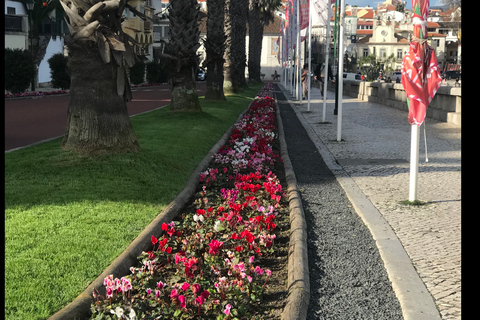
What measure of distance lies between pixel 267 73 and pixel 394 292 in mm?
111364

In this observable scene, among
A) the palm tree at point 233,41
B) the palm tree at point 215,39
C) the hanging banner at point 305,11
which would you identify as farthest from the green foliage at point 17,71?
the hanging banner at point 305,11

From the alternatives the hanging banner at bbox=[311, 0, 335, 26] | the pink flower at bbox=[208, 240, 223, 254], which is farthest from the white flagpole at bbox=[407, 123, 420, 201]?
the hanging banner at bbox=[311, 0, 335, 26]

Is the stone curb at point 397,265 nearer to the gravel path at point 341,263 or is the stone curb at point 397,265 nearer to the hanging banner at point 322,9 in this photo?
the gravel path at point 341,263

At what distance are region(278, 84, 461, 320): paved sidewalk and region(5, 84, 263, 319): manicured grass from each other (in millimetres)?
2511

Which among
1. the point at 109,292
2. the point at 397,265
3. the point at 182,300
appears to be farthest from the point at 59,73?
the point at 182,300

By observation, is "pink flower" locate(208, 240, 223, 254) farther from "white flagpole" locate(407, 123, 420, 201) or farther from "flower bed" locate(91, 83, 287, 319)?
"white flagpole" locate(407, 123, 420, 201)

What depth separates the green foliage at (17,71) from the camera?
110 ft

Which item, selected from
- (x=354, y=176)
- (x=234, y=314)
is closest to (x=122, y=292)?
(x=234, y=314)

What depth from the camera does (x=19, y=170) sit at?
27.4 feet

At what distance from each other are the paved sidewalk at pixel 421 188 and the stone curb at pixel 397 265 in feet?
0.22

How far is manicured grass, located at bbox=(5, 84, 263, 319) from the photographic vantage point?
4.27 metres

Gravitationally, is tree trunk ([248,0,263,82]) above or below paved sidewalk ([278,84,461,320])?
above

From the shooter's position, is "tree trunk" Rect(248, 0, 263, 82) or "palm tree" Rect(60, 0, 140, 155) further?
"tree trunk" Rect(248, 0, 263, 82)

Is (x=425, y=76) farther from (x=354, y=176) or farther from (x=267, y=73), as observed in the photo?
(x=267, y=73)
